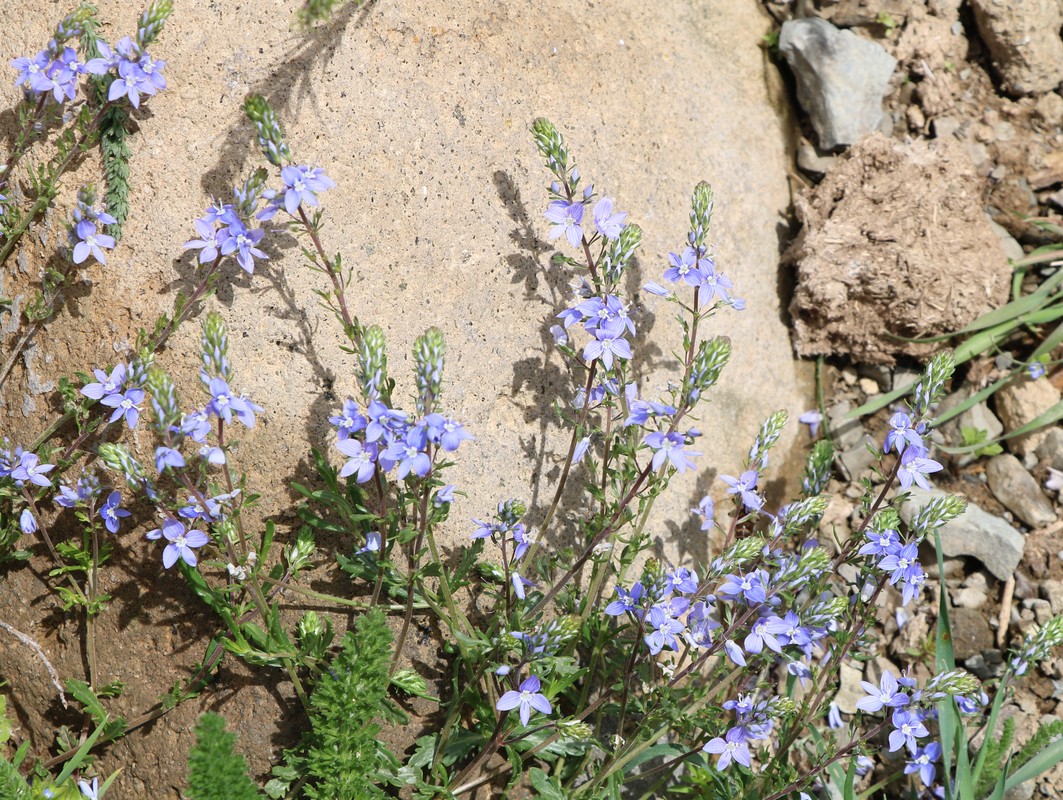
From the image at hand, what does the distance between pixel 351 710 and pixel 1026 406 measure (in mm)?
3972

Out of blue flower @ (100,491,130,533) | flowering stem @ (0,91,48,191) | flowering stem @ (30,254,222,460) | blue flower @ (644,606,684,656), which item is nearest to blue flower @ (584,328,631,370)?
blue flower @ (644,606,684,656)

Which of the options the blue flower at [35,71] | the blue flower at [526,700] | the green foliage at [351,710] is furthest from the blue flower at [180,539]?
the blue flower at [35,71]

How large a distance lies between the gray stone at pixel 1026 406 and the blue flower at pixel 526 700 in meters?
3.29

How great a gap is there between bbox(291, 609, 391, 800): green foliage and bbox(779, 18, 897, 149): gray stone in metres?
3.92

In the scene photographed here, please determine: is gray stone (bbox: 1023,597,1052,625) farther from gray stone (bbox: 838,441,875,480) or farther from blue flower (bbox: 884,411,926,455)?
blue flower (bbox: 884,411,926,455)

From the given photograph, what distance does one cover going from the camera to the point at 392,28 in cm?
430

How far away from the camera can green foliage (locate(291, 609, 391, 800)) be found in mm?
3334

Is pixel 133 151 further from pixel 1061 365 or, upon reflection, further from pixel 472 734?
pixel 1061 365

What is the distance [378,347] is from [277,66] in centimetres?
165

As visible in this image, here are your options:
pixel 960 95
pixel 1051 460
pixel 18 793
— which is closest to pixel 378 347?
pixel 18 793

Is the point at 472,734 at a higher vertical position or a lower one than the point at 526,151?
lower

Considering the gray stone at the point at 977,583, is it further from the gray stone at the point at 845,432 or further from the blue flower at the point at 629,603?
the blue flower at the point at 629,603

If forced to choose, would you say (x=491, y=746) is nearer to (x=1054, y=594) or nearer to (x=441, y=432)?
(x=441, y=432)

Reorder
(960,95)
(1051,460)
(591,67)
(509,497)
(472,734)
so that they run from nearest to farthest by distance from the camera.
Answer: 1. (472,734)
2. (509,497)
3. (591,67)
4. (1051,460)
5. (960,95)
